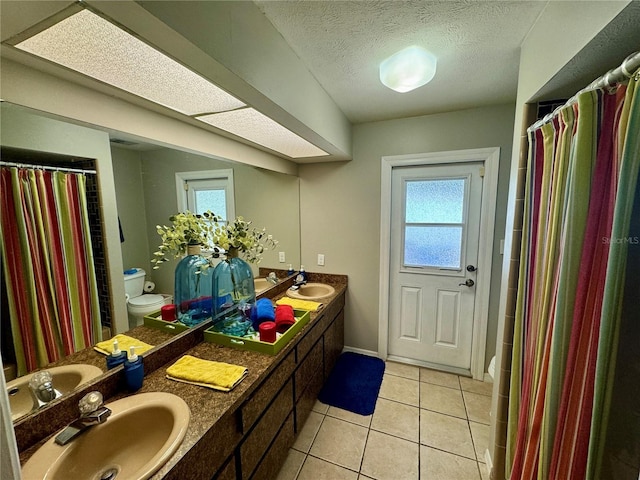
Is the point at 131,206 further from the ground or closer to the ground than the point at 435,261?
further from the ground

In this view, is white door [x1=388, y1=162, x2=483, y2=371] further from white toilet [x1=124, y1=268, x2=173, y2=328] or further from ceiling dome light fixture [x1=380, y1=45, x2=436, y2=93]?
white toilet [x1=124, y1=268, x2=173, y2=328]

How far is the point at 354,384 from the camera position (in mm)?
2287

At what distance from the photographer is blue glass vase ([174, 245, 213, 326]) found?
58.2 inches

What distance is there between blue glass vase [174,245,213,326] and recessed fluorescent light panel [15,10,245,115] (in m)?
0.80

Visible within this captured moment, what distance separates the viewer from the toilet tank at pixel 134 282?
1203mm

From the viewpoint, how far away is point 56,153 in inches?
37.4

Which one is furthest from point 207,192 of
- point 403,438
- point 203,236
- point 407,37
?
point 403,438

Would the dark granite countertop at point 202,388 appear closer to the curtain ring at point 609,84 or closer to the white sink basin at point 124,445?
the white sink basin at point 124,445

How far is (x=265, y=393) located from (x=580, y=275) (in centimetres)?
139

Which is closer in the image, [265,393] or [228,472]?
[228,472]

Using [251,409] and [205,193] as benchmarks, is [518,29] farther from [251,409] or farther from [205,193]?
[251,409]

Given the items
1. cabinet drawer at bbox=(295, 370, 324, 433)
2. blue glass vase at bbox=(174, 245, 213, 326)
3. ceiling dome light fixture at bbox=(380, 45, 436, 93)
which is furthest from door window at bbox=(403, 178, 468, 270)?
blue glass vase at bbox=(174, 245, 213, 326)

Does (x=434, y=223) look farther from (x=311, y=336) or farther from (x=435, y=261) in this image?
(x=311, y=336)

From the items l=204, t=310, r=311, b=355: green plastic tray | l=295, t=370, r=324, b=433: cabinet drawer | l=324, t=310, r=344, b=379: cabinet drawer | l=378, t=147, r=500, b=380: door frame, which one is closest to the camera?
l=204, t=310, r=311, b=355: green plastic tray
